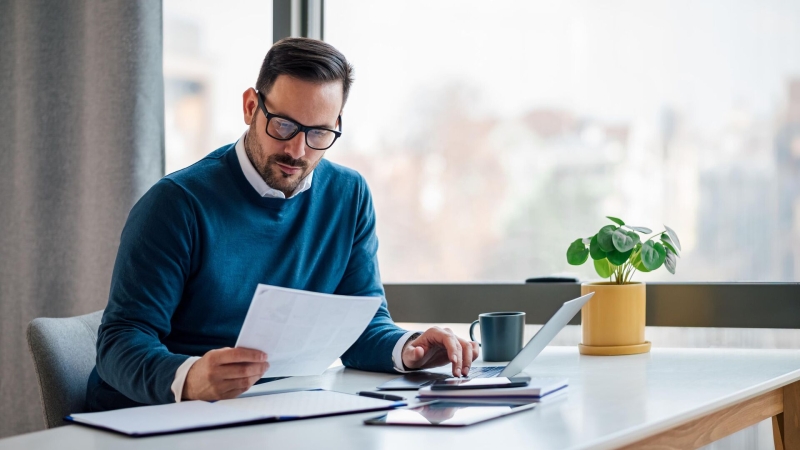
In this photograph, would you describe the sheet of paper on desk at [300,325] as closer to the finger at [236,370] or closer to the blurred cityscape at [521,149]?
the finger at [236,370]

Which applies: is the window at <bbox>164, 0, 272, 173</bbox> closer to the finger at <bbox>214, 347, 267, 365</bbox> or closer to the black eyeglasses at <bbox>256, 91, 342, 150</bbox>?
the black eyeglasses at <bbox>256, 91, 342, 150</bbox>

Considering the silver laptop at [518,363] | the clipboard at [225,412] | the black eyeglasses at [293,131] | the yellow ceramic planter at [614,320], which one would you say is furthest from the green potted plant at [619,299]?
Result: the clipboard at [225,412]

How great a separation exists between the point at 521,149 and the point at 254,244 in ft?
3.00

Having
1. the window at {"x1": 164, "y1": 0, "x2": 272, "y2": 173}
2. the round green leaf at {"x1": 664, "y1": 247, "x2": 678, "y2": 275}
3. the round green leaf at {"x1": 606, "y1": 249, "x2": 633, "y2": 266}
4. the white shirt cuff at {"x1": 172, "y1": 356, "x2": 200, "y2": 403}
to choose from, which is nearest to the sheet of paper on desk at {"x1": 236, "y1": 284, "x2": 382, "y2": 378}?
the white shirt cuff at {"x1": 172, "y1": 356, "x2": 200, "y2": 403}

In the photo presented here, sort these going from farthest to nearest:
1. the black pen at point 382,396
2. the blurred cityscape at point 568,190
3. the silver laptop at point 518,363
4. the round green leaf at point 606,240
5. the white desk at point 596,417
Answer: the blurred cityscape at point 568,190 < the round green leaf at point 606,240 < the silver laptop at point 518,363 < the black pen at point 382,396 < the white desk at point 596,417

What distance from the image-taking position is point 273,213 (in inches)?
69.8

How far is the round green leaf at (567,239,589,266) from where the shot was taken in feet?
5.97

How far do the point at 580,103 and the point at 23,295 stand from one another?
1.73 meters

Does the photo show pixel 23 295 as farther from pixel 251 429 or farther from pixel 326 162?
pixel 251 429

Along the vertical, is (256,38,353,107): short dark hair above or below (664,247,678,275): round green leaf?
above

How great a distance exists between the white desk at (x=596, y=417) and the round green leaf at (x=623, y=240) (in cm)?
23

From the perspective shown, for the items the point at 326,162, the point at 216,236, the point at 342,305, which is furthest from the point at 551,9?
the point at 342,305

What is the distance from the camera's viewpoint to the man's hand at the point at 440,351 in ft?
4.74

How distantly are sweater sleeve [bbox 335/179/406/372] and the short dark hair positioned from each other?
1.02 ft
